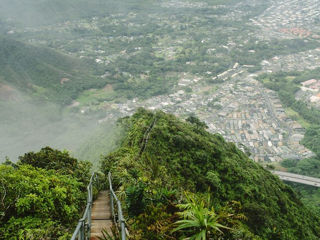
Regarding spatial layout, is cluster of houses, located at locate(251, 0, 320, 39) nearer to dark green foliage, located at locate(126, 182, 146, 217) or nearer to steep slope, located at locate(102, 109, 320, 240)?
steep slope, located at locate(102, 109, 320, 240)

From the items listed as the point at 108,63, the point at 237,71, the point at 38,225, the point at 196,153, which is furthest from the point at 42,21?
the point at 38,225

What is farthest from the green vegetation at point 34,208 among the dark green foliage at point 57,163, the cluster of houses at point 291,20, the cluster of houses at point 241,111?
the cluster of houses at point 291,20

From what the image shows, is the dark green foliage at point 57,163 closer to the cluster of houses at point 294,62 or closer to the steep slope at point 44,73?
the steep slope at point 44,73

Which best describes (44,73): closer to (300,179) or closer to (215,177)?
(300,179)

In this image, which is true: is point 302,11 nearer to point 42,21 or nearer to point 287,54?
point 287,54

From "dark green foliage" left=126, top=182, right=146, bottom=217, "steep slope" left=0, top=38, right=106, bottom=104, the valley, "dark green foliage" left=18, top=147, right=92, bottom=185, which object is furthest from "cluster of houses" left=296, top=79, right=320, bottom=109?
"dark green foliage" left=126, top=182, right=146, bottom=217

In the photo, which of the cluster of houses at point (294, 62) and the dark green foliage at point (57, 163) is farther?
the cluster of houses at point (294, 62)

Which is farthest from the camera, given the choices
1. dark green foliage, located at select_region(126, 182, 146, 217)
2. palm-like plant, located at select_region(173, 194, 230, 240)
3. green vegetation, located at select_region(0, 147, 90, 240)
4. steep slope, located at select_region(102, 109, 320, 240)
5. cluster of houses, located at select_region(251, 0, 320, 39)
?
cluster of houses, located at select_region(251, 0, 320, 39)

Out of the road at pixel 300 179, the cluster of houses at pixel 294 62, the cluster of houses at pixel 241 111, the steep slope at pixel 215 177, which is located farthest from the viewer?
the cluster of houses at pixel 294 62
